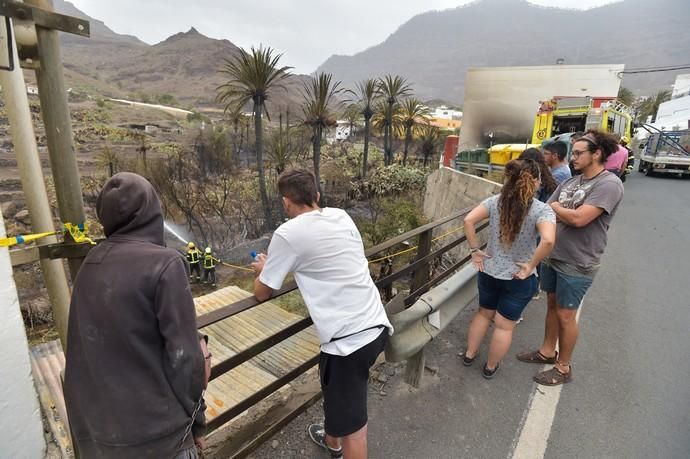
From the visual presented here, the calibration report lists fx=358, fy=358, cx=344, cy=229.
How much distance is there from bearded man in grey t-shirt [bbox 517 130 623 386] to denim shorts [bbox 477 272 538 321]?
0.29 metres

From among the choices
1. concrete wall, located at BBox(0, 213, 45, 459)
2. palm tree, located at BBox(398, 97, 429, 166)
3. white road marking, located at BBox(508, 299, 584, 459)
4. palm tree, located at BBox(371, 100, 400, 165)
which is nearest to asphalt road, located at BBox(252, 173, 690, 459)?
white road marking, located at BBox(508, 299, 584, 459)

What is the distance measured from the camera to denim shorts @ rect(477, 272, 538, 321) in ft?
9.25

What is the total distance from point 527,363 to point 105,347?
3.34 metres

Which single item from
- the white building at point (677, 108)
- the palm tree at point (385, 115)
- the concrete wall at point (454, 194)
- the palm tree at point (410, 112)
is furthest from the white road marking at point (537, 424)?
the white building at point (677, 108)

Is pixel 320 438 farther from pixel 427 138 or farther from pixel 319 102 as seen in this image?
pixel 427 138

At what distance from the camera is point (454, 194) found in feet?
39.2

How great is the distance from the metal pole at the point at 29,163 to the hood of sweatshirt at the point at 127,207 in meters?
0.68

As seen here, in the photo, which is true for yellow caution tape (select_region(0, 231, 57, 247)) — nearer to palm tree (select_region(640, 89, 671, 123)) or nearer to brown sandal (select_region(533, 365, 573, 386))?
brown sandal (select_region(533, 365, 573, 386))

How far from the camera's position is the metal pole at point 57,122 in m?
1.53

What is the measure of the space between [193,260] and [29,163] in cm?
1217

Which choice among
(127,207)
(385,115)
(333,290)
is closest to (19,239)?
(127,207)

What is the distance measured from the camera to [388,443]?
97.2 inches

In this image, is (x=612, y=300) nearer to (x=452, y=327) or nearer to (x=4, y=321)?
(x=452, y=327)

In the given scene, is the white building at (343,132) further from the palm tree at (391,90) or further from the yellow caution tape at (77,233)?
the yellow caution tape at (77,233)
